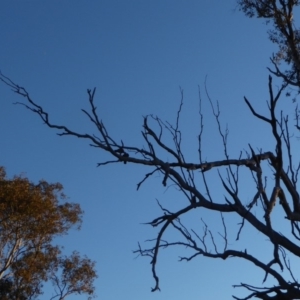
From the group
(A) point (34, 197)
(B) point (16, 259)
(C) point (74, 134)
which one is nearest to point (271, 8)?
(C) point (74, 134)

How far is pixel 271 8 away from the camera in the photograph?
10812 millimetres

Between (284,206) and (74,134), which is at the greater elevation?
(74,134)

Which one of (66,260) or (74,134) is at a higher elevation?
(66,260)

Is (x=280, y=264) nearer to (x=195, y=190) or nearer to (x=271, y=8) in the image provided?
(x=195, y=190)

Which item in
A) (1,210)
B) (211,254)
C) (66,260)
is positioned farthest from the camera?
(66,260)

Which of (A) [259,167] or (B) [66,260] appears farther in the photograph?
(B) [66,260]

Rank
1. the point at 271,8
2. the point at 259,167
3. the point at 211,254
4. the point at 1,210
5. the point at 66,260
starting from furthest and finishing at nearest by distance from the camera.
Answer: the point at 66,260
the point at 1,210
the point at 271,8
the point at 211,254
the point at 259,167

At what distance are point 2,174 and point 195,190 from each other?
15.8 meters

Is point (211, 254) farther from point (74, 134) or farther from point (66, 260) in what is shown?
point (66, 260)

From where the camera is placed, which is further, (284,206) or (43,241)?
(43,241)

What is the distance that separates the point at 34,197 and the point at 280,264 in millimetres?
15581

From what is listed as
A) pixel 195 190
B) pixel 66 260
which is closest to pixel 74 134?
pixel 195 190

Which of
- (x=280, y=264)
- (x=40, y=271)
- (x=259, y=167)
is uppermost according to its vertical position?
(x=40, y=271)

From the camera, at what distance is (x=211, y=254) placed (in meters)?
3.57
